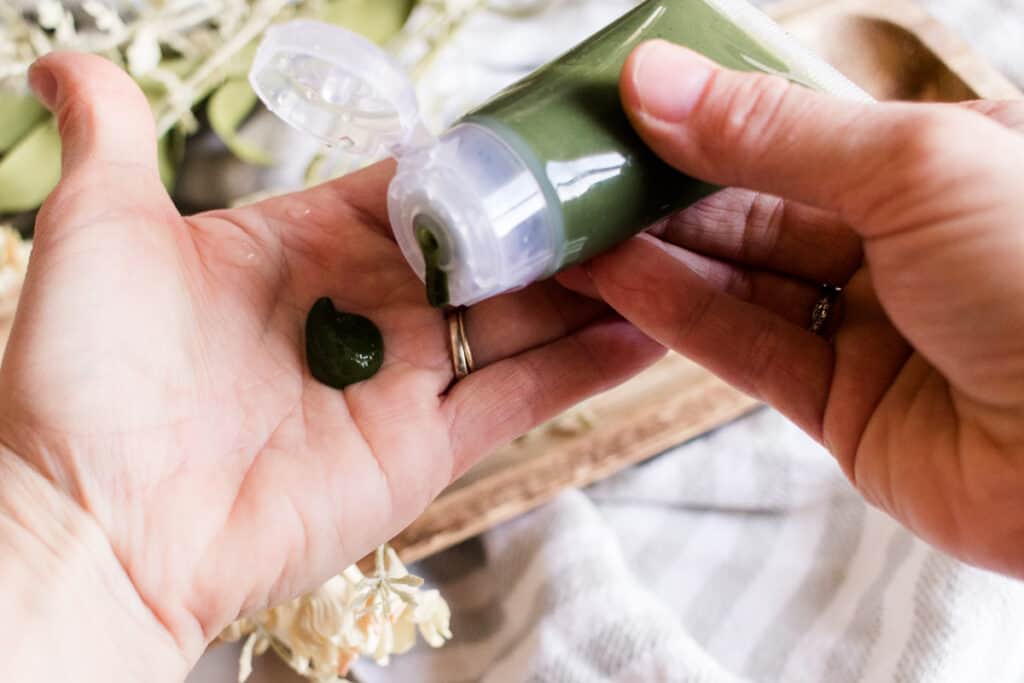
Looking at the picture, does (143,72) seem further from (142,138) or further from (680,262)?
(680,262)

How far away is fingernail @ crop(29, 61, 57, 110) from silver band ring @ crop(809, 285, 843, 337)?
643 mm

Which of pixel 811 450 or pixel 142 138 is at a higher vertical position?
pixel 142 138

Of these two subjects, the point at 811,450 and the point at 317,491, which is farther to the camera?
the point at 811,450

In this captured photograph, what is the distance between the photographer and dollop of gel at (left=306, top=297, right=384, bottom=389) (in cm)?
77

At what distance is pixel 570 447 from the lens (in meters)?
1.01

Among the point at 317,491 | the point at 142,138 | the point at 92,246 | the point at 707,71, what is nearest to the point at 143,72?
the point at 142,138

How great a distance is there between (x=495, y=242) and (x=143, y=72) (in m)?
0.63

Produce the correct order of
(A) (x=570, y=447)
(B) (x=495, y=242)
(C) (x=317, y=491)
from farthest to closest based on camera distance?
(A) (x=570, y=447) < (C) (x=317, y=491) < (B) (x=495, y=242)

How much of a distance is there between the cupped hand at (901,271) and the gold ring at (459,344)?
121mm

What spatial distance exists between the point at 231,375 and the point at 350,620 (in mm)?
220

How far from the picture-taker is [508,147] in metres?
0.62

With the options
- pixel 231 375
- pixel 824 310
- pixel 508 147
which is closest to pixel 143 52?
pixel 231 375

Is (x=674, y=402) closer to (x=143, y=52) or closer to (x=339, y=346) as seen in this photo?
(x=339, y=346)

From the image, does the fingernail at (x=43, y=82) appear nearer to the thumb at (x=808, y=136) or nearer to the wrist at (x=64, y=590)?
the wrist at (x=64, y=590)
